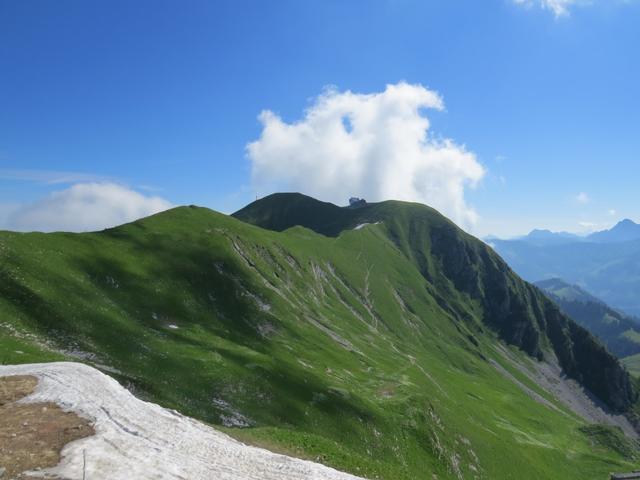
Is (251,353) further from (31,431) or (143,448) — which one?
(31,431)

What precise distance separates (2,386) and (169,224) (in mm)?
98509

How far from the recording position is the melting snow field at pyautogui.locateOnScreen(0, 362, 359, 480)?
20766 millimetres

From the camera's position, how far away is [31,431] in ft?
74.5

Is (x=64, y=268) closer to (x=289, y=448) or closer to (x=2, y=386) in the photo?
(x=2, y=386)

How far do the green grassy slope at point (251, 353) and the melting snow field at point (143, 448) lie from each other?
617 centimetres

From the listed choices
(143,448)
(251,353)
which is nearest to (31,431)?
(143,448)

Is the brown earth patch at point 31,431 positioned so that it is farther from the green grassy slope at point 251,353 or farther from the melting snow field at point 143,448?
the green grassy slope at point 251,353

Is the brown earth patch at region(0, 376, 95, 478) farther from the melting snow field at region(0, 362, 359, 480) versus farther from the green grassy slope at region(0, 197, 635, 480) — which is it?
the green grassy slope at region(0, 197, 635, 480)

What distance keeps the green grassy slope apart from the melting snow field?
6.17 meters

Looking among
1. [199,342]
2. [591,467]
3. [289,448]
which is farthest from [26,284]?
[591,467]

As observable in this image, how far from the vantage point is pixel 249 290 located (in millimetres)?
108500

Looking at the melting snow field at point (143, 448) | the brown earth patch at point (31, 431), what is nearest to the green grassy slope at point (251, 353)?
the melting snow field at point (143, 448)

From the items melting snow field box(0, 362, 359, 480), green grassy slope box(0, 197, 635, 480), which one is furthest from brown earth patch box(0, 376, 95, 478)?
green grassy slope box(0, 197, 635, 480)

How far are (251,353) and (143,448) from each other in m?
49.4
